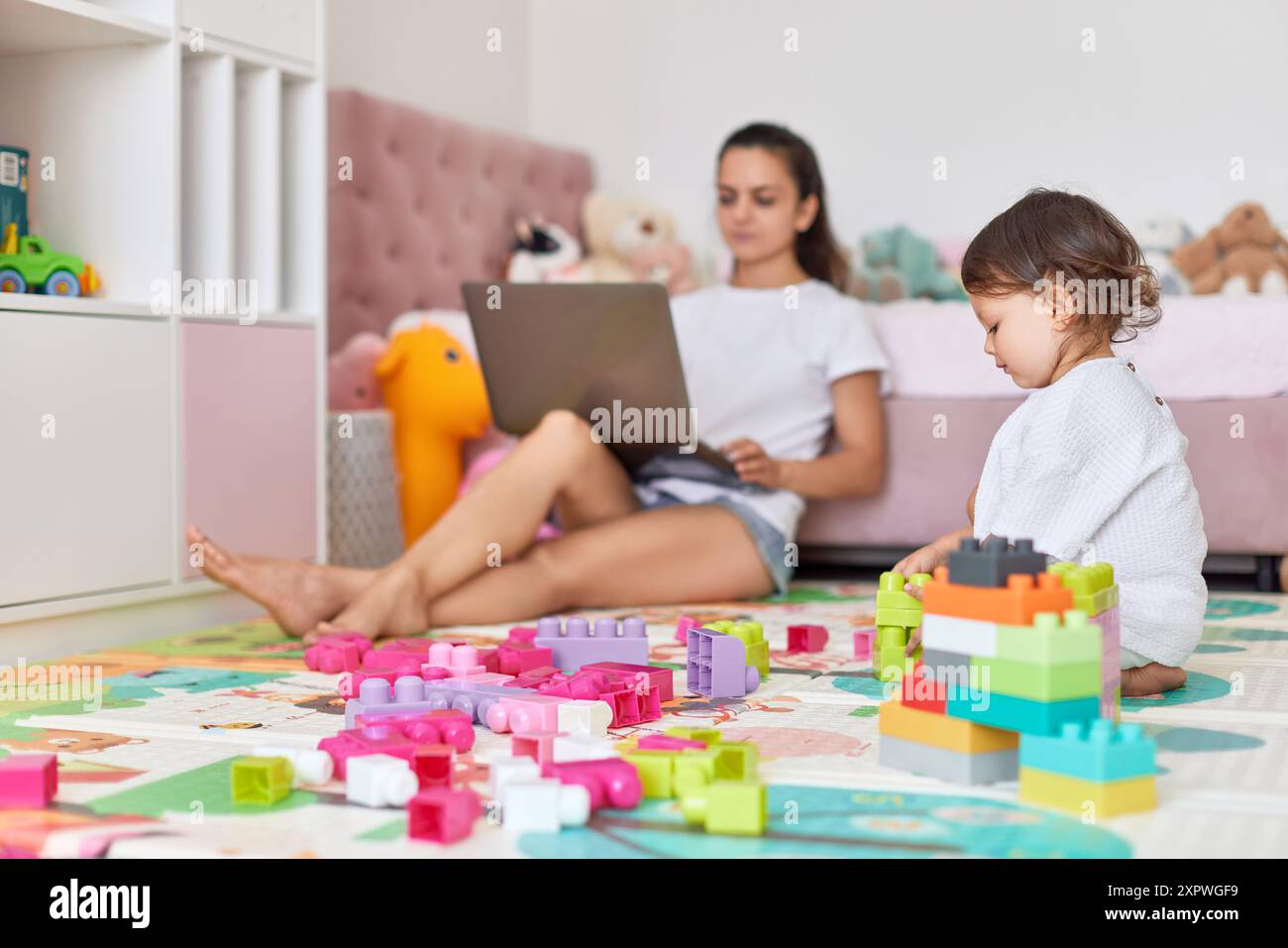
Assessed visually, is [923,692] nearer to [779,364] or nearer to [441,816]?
[441,816]

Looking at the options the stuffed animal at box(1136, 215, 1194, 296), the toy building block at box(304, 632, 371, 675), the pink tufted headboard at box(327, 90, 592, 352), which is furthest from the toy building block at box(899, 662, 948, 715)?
the stuffed animal at box(1136, 215, 1194, 296)

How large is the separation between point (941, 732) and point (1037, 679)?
0.39 feet

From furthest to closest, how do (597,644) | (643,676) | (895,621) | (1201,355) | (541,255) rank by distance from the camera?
(541,255), (1201,355), (597,644), (895,621), (643,676)

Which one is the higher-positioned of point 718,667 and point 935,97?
point 935,97

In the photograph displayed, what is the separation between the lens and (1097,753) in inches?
38.8

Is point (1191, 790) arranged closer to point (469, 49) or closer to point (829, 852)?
point (829, 852)

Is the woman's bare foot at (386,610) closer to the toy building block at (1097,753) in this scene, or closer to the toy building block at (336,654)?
the toy building block at (336,654)

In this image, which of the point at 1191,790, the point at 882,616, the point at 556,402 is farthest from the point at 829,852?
the point at 556,402

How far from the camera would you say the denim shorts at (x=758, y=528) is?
215cm

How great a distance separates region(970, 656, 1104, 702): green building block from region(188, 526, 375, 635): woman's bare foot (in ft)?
3.41

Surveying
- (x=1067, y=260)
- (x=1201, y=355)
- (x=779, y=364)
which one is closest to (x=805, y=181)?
(x=779, y=364)

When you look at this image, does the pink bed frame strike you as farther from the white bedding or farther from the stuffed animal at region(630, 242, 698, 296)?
the stuffed animal at region(630, 242, 698, 296)

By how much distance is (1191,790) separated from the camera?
1065mm

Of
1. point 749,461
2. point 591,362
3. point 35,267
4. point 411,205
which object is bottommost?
point 749,461
